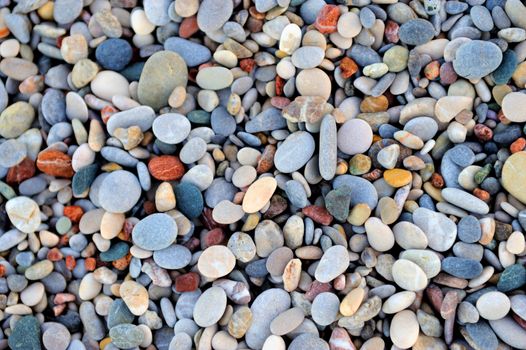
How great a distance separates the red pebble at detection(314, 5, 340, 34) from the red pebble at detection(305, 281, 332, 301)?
0.44 m

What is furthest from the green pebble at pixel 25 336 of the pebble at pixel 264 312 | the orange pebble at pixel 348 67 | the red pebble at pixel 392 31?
the red pebble at pixel 392 31

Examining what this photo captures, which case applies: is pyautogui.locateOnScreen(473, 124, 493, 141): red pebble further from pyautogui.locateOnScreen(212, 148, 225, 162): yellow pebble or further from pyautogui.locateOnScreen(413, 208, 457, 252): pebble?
pyautogui.locateOnScreen(212, 148, 225, 162): yellow pebble

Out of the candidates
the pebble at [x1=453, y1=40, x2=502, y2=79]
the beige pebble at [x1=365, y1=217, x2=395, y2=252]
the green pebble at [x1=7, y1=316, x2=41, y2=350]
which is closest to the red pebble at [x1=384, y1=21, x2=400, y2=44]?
the pebble at [x1=453, y1=40, x2=502, y2=79]

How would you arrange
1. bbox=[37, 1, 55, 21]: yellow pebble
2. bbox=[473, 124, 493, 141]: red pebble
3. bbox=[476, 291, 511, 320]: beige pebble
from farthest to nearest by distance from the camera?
bbox=[37, 1, 55, 21]: yellow pebble
bbox=[473, 124, 493, 141]: red pebble
bbox=[476, 291, 511, 320]: beige pebble

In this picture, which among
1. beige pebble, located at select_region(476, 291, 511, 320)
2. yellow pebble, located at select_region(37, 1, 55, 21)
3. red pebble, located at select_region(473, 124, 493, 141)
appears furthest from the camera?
yellow pebble, located at select_region(37, 1, 55, 21)

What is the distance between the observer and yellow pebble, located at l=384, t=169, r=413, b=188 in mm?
902

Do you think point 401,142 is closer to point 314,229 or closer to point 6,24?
point 314,229

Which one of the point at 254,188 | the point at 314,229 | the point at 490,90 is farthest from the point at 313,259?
the point at 490,90

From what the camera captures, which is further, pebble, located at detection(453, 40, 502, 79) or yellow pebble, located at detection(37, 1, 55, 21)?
yellow pebble, located at detection(37, 1, 55, 21)

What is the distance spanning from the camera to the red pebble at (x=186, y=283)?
891 millimetres

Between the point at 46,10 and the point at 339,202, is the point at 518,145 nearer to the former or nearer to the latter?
the point at 339,202

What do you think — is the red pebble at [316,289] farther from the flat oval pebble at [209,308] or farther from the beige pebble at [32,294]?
the beige pebble at [32,294]

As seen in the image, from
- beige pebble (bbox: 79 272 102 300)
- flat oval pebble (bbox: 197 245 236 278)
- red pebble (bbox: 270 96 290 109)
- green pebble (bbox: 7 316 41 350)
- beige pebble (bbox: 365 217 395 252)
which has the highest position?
red pebble (bbox: 270 96 290 109)

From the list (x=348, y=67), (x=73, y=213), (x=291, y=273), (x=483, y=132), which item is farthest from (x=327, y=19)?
(x=73, y=213)
